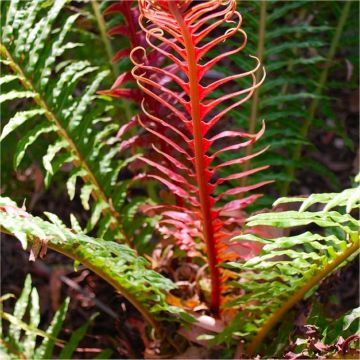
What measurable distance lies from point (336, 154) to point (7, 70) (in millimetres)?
1133

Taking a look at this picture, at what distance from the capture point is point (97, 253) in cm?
117

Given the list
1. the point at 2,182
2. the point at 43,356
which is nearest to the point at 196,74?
the point at 43,356

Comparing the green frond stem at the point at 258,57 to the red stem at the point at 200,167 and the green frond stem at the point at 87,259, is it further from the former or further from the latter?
the green frond stem at the point at 87,259

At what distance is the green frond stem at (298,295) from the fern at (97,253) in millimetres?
181

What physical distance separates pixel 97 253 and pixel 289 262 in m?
0.32

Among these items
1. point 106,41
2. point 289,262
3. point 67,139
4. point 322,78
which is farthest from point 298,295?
point 106,41

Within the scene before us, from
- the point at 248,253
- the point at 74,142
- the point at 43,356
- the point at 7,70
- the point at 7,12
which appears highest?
the point at 7,12

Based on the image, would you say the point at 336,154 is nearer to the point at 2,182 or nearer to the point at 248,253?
the point at 248,253

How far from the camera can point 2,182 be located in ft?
5.92

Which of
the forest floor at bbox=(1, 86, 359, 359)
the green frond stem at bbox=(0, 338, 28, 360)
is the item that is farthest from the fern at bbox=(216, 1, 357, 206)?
the green frond stem at bbox=(0, 338, 28, 360)

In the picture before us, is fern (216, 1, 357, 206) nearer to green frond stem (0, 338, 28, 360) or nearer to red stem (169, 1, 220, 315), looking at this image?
red stem (169, 1, 220, 315)

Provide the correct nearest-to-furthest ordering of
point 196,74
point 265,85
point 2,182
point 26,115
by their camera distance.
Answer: point 196,74, point 26,115, point 265,85, point 2,182

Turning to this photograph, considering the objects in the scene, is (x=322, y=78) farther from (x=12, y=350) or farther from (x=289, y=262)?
(x=12, y=350)

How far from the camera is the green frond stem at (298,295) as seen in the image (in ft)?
3.62
